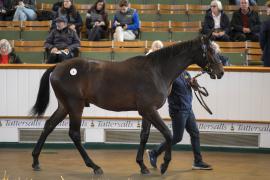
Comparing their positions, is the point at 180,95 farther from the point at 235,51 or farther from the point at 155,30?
the point at 155,30

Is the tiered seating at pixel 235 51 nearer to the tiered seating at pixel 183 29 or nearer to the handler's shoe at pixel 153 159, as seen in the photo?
the tiered seating at pixel 183 29

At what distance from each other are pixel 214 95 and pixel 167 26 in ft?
14.9

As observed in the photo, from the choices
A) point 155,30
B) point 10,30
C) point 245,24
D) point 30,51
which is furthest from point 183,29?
point 10,30

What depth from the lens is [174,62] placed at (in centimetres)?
1038

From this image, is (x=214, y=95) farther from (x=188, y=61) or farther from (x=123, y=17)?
(x=123, y=17)

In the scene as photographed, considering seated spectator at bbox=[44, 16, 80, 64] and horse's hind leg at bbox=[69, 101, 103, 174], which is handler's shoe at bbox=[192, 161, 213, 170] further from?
seated spectator at bbox=[44, 16, 80, 64]

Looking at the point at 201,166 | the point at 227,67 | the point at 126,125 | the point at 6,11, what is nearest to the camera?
the point at 201,166

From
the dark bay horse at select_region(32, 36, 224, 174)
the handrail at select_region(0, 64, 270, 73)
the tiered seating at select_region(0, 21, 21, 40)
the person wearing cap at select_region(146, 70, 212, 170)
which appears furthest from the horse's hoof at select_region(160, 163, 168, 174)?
the tiered seating at select_region(0, 21, 21, 40)

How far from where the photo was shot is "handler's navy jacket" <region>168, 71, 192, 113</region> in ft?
34.7

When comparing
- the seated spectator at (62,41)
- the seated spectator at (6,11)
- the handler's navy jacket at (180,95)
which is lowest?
the handler's navy jacket at (180,95)

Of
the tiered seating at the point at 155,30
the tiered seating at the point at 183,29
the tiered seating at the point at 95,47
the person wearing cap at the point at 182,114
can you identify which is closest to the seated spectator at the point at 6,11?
the tiered seating at the point at 95,47

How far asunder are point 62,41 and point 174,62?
176 inches

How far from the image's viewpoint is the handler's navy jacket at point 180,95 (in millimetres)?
10570

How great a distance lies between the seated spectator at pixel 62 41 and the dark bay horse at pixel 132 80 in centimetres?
356
